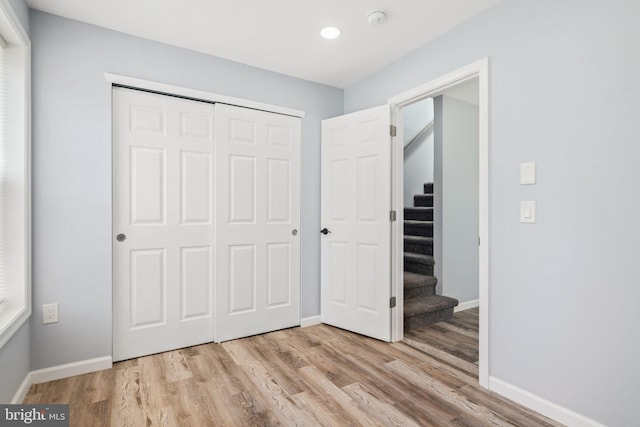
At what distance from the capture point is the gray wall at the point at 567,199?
1.50 m

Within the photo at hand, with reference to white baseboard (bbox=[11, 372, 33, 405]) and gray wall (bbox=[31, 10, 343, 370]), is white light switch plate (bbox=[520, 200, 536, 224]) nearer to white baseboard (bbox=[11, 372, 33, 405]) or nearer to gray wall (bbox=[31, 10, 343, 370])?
gray wall (bbox=[31, 10, 343, 370])

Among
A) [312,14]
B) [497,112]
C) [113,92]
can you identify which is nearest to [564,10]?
[497,112]

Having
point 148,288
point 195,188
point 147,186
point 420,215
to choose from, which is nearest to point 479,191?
point 420,215

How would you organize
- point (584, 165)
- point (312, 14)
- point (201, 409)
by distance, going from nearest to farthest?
point (584, 165) < point (201, 409) < point (312, 14)

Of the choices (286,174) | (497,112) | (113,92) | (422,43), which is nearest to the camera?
(497,112)

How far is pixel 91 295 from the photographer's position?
2.26m

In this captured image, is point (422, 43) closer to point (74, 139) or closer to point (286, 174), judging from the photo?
point (286, 174)

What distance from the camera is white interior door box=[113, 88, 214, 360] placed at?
2.40m

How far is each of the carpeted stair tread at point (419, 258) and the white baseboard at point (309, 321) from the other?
134 centimetres

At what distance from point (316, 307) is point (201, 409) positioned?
5.24ft

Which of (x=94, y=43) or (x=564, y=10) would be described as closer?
(x=564, y=10)

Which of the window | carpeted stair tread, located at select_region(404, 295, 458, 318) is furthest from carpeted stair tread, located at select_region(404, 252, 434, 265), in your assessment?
the window

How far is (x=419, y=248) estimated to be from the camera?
395 centimetres

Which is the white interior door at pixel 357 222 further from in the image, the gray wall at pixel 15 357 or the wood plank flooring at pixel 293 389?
the gray wall at pixel 15 357
